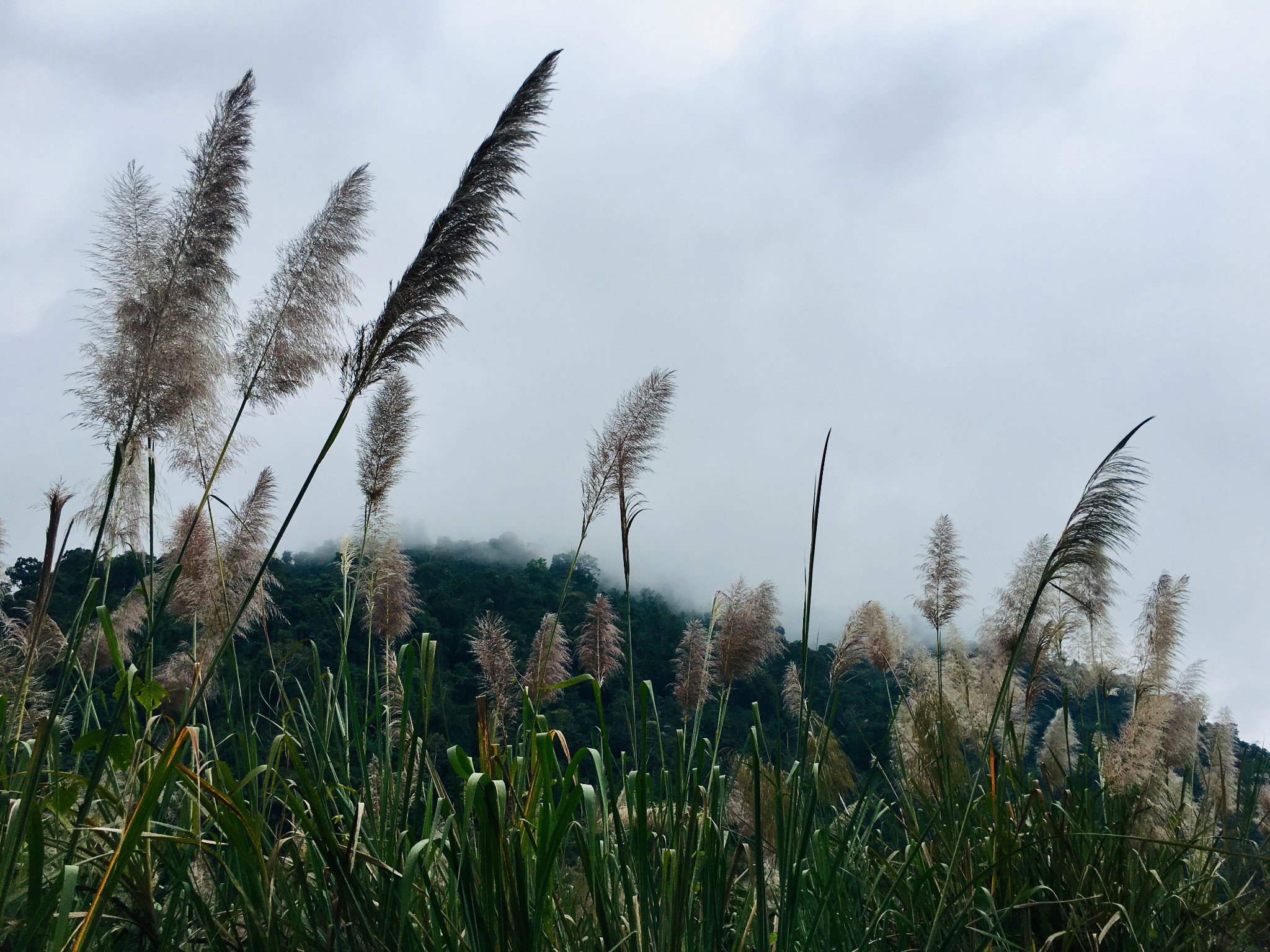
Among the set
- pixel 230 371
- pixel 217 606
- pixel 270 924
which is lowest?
pixel 270 924

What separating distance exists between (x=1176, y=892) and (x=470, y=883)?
2165 millimetres

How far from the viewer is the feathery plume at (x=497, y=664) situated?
10.6 feet

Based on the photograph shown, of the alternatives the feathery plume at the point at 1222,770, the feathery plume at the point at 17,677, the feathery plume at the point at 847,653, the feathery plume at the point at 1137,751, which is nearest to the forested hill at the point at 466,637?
the feathery plume at the point at 847,653

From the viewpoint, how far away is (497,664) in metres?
3.32

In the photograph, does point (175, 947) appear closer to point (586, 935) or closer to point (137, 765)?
point (137, 765)

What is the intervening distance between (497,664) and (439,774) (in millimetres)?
606

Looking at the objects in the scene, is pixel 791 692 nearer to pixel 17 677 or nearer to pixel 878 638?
pixel 878 638

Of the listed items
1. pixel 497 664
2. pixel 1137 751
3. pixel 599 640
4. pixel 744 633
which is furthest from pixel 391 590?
pixel 1137 751

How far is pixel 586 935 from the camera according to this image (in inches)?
78.3

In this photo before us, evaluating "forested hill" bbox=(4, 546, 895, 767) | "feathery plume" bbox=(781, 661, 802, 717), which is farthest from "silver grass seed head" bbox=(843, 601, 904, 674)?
"feathery plume" bbox=(781, 661, 802, 717)

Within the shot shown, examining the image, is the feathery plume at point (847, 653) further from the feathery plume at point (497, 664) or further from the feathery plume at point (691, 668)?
the feathery plume at point (497, 664)

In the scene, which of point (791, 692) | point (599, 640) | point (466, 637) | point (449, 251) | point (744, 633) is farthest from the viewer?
point (466, 637)

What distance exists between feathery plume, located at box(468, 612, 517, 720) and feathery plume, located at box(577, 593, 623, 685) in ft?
1.83

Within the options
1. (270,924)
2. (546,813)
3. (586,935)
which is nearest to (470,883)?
(546,813)
